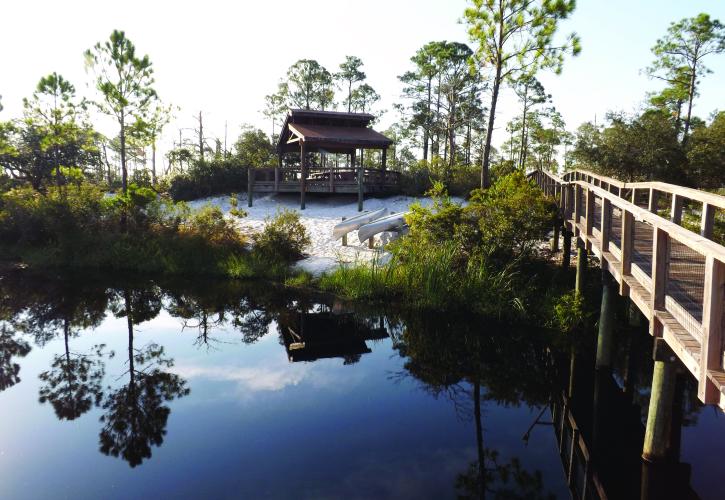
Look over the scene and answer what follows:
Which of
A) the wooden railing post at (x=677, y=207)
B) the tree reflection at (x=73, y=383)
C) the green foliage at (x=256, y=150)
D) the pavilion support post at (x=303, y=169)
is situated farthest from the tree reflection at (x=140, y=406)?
the green foliage at (x=256, y=150)

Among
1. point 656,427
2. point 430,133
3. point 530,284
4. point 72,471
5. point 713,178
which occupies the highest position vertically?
point 430,133

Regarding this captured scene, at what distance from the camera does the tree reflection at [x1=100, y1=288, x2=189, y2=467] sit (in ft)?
20.8

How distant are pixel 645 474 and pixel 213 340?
791cm

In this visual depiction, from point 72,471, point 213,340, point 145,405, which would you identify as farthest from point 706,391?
point 213,340

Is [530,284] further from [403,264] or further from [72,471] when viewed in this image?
[72,471]

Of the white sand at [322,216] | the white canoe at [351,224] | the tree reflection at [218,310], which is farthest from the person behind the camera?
the white canoe at [351,224]

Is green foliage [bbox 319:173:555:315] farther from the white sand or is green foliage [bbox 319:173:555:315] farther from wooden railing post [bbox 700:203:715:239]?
wooden railing post [bbox 700:203:715:239]

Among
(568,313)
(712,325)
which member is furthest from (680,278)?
(568,313)

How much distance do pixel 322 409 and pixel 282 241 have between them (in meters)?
8.13

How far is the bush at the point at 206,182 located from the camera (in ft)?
82.7

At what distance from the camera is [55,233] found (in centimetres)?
1689

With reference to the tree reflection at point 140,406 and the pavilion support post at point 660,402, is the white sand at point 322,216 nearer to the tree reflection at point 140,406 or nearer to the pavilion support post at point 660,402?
the tree reflection at point 140,406

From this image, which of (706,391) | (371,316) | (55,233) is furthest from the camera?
(55,233)

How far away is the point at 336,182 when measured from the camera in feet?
73.9
